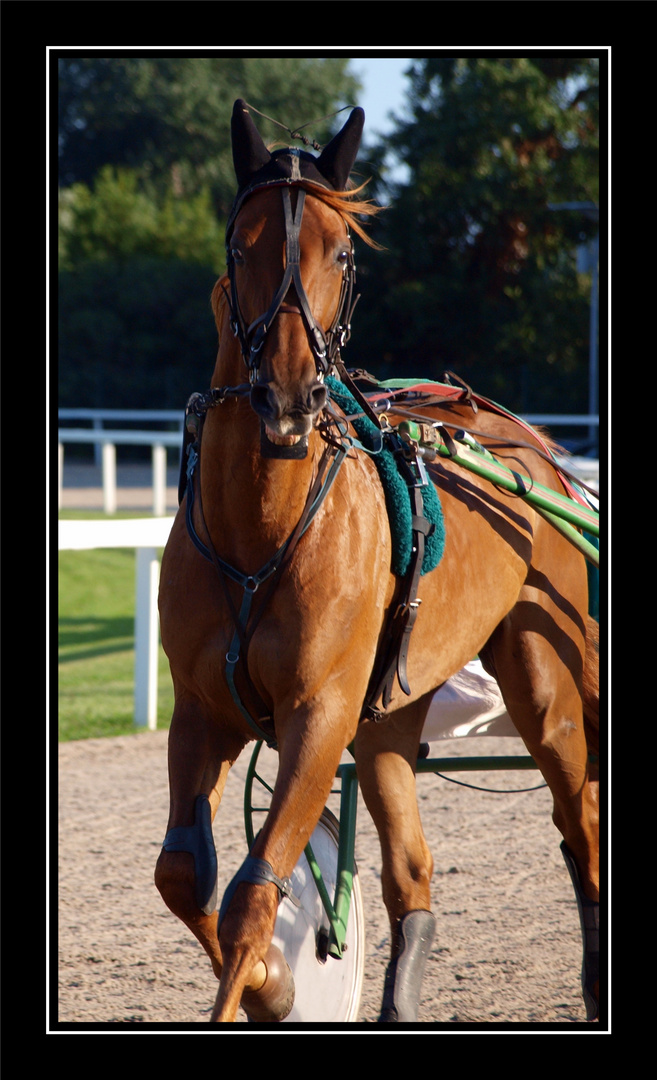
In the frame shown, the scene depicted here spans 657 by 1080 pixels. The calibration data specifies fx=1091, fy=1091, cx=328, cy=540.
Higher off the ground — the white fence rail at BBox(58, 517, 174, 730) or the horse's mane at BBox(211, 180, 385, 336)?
the horse's mane at BBox(211, 180, 385, 336)

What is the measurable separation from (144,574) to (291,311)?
15.4 ft

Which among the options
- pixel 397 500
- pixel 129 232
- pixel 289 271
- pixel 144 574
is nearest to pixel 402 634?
pixel 397 500

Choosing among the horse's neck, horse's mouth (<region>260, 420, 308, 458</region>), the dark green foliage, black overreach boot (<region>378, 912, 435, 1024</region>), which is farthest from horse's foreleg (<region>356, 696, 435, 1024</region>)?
the dark green foliage

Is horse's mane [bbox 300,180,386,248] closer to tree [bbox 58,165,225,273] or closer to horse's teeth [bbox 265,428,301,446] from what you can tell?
horse's teeth [bbox 265,428,301,446]

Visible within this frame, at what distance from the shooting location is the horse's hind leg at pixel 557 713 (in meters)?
3.26

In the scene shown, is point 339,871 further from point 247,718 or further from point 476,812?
point 476,812

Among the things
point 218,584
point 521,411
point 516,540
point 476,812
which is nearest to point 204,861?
point 218,584

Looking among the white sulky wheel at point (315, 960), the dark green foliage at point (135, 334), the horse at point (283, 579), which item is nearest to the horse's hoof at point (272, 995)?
the horse at point (283, 579)

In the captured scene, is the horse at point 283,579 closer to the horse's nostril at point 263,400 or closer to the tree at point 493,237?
the horse's nostril at point 263,400

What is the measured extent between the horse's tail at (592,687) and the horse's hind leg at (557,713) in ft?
0.44

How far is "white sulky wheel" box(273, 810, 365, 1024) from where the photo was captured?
3059 millimetres

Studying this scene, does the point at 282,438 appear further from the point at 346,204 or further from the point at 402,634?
the point at 402,634

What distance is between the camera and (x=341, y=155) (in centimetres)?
238

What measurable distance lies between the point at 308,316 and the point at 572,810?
1.91 m
